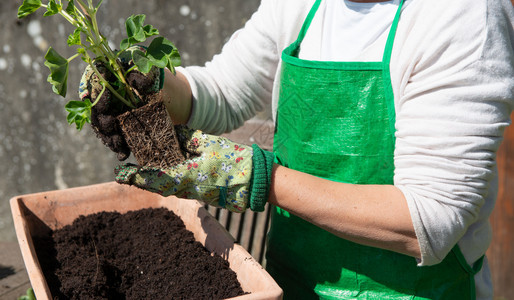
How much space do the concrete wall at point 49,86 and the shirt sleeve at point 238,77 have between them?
958 mm

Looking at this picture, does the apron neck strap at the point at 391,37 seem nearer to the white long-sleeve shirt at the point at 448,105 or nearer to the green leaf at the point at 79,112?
the white long-sleeve shirt at the point at 448,105

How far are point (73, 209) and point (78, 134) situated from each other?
149cm

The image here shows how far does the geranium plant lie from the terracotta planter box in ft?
1.17

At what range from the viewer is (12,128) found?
108 inches

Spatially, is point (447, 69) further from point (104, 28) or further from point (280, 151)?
point (104, 28)

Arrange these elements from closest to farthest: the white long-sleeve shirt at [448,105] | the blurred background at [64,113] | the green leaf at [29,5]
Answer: the white long-sleeve shirt at [448,105] < the green leaf at [29,5] < the blurred background at [64,113]

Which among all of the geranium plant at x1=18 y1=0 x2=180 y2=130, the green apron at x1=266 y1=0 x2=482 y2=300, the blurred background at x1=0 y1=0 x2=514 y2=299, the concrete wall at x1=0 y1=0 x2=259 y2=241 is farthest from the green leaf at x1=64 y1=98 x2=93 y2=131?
the concrete wall at x1=0 y1=0 x2=259 y2=241

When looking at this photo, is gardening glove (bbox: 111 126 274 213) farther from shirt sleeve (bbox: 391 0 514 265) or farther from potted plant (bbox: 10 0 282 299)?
shirt sleeve (bbox: 391 0 514 265)

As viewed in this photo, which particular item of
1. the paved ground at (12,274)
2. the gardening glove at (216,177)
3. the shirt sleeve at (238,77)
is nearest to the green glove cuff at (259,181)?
the gardening glove at (216,177)

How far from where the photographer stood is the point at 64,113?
2662 mm

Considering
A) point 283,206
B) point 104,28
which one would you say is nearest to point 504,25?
point 283,206

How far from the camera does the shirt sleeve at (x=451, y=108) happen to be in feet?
2.86

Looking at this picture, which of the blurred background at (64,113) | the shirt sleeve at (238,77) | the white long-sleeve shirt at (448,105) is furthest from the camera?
the blurred background at (64,113)

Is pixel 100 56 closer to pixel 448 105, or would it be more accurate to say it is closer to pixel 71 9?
pixel 71 9
